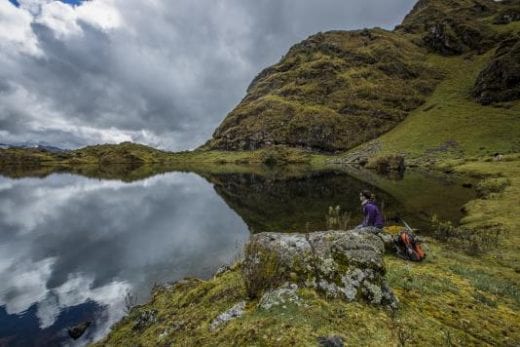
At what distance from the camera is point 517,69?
547 feet

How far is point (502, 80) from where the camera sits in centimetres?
17438

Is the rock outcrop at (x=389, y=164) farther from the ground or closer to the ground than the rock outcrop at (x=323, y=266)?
closer to the ground

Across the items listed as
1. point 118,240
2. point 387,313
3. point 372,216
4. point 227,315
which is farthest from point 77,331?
point 118,240

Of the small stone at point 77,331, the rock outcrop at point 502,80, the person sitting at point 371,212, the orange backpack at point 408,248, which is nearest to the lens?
the orange backpack at point 408,248

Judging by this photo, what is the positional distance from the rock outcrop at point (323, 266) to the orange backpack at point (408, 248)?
7.72 m

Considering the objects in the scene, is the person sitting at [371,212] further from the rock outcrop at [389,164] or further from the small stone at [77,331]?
the rock outcrop at [389,164]

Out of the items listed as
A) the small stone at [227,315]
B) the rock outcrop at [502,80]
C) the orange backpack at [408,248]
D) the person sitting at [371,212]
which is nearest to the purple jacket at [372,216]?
the person sitting at [371,212]

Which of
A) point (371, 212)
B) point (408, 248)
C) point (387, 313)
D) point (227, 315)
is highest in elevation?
point (371, 212)

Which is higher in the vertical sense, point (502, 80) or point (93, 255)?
point (502, 80)

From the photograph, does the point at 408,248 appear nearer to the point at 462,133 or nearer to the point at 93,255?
the point at 93,255

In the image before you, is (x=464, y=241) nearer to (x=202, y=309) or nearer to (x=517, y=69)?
(x=202, y=309)

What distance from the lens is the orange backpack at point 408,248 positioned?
56.0 ft

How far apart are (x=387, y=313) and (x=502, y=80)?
22302 centimetres

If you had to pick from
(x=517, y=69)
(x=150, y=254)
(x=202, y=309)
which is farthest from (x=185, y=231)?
(x=517, y=69)
